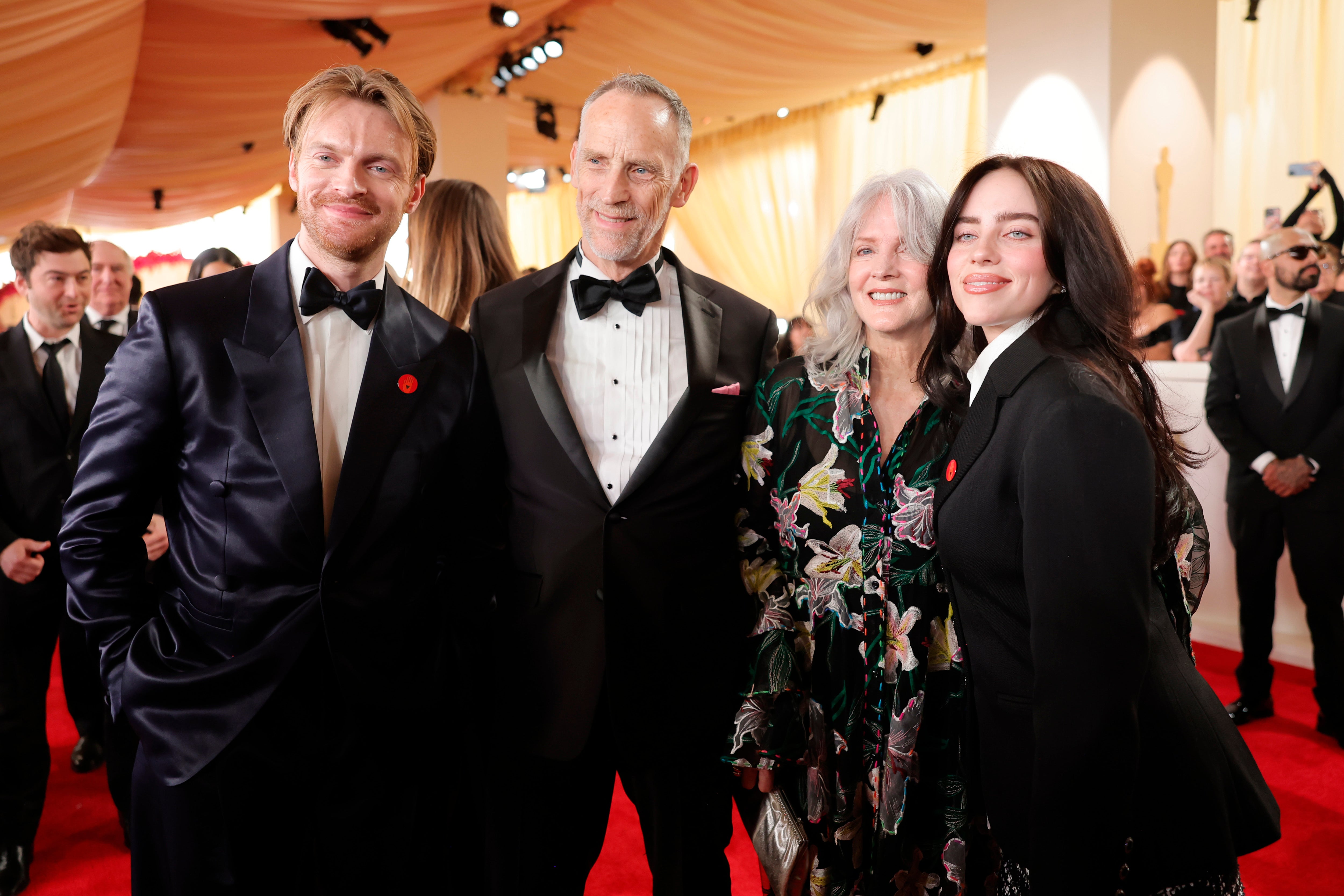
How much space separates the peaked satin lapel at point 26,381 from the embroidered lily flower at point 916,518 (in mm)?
2745

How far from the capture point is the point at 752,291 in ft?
39.1

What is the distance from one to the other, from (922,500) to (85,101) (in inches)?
279

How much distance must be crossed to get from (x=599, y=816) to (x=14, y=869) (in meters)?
1.99

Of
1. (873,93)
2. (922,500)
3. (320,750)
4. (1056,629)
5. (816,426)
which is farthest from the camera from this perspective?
(873,93)

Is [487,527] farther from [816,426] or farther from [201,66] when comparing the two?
[201,66]

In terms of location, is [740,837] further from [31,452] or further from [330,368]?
[31,452]

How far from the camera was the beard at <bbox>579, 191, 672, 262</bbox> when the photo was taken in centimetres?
191

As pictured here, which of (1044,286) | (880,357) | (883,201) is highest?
(883,201)

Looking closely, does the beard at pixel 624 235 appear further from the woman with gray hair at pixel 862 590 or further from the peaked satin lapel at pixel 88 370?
the peaked satin lapel at pixel 88 370

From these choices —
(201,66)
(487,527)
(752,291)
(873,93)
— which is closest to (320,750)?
(487,527)

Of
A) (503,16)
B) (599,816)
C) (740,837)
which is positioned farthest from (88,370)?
(503,16)

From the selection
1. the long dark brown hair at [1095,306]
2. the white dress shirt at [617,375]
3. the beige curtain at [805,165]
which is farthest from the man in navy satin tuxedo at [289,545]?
the beige curtain at [805,165]

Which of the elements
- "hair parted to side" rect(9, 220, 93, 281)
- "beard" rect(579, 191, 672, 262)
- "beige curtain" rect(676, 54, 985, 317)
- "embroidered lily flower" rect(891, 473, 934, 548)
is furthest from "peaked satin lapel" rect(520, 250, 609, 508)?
"beige curtain" rect(676, 54, 985, 317)

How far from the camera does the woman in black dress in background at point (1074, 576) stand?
1.22 meters
